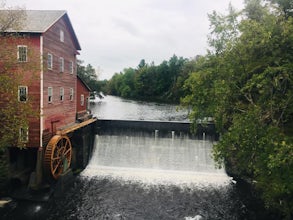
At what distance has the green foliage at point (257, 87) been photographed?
10.1 metres

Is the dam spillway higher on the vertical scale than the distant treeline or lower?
lower

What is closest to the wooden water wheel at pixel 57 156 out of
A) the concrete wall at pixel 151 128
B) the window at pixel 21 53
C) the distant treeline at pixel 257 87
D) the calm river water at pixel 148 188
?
the calm river water at pixel 148 188

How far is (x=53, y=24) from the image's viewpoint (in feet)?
61.7

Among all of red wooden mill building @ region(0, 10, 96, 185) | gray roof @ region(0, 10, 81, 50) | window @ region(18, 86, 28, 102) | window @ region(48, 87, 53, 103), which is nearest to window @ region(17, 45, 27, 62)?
red wooden mill building @ region(0, 10, 96, 185)

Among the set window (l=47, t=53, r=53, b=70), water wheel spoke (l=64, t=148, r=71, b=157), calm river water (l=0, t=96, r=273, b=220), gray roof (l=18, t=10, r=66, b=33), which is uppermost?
gray roof (l=18, t=10, r=66, b=33)

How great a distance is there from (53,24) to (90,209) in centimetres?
Answer: 1278

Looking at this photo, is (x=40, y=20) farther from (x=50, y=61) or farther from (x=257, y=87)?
(x=257, y=87)

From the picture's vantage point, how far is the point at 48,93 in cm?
1881

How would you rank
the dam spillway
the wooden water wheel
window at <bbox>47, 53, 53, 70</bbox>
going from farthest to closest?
the dam spillway → window at <bbox>47, 53, 53, 70</bbox> → the wooden water wheel

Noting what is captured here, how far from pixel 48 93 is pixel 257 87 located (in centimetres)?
1401

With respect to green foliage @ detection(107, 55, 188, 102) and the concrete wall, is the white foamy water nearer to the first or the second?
the concrete wall

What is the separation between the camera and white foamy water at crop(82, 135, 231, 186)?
22.2 m

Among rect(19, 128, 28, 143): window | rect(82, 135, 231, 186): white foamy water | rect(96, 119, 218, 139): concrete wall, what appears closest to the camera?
rect(19, 128, 28, 143): window

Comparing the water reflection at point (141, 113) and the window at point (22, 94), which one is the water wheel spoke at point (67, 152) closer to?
the window at point (22, 94)
